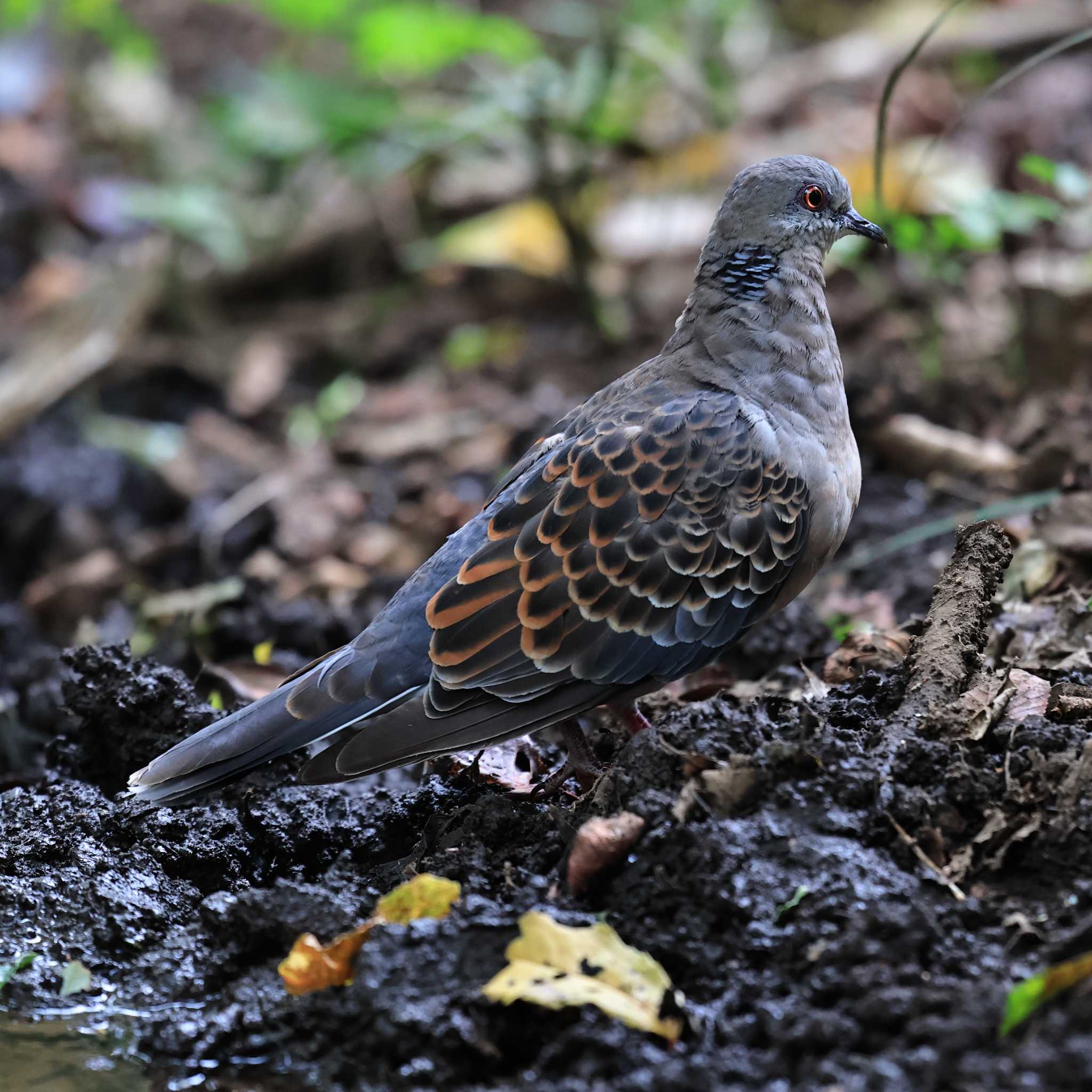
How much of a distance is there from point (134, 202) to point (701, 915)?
6674 mm

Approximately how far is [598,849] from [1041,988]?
2.99ft

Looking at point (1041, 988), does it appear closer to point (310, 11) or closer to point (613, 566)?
point (613, 566)

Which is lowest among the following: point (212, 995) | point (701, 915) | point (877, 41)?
point (212, 995)

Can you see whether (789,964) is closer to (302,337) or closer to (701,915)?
(701,915)

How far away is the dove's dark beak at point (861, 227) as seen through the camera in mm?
4160

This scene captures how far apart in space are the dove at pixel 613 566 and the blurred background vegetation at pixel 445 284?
1.00m

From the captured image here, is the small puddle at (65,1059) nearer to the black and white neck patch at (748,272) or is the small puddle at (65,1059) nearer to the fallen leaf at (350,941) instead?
the fallen leaf at (350,941)

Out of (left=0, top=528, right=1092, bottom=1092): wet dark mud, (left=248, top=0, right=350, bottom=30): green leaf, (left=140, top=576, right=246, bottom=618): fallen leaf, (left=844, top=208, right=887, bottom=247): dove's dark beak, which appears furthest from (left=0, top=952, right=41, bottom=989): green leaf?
(left=248, top=0, right=350, bottom=30): green leaf

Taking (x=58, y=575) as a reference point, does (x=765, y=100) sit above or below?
above

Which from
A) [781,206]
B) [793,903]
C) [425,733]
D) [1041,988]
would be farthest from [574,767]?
[781,206]

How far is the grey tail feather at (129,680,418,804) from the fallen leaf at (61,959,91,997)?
1.35 ft

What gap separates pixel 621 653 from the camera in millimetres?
3572

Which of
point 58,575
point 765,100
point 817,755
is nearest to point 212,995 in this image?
point 817,755

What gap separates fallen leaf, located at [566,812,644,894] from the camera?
9.25ft
